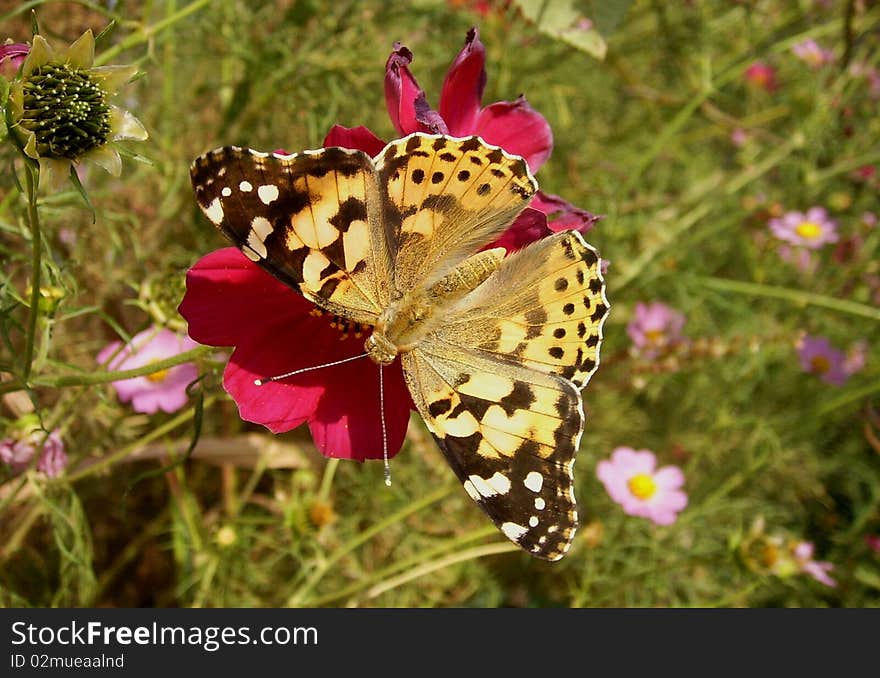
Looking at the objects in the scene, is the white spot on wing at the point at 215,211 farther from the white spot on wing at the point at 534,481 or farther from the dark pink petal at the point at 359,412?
the white spot on wing at the point at 534,481

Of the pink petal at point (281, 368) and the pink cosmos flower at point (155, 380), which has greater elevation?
the pink cosmos flower at point (155, 380)

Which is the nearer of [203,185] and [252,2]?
[203,185]

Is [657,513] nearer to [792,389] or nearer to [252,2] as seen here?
[792,389]

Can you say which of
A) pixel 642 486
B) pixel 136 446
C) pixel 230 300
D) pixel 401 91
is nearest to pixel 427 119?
pixel 401 91

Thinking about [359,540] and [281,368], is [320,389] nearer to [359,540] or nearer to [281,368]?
[281,368]

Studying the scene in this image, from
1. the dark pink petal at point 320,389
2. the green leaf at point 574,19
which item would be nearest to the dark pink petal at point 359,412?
the dark pink petal at point 320,389

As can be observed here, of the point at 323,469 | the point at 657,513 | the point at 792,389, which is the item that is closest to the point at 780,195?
the point at 792,389

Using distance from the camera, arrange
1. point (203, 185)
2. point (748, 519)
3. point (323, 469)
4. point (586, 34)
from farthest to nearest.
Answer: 1. point (748, 519)
2. point (323, 469)
3. point (586, 34)
4. point (203, 185)
